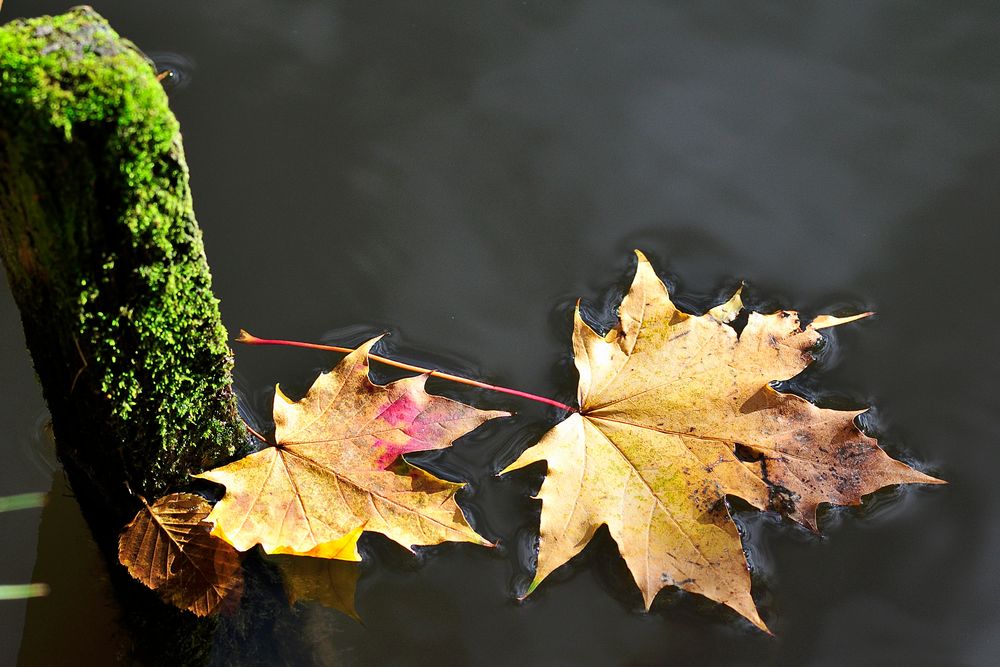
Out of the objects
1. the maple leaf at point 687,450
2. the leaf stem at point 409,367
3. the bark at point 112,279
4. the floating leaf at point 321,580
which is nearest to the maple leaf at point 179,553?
the bark at point 112,279

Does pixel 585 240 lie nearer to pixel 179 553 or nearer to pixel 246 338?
pixel 246 338

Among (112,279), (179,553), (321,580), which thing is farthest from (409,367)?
(112,279)

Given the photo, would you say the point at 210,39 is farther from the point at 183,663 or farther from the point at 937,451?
the point at 937,451

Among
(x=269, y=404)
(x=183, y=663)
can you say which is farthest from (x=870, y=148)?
(x=183, y=663)

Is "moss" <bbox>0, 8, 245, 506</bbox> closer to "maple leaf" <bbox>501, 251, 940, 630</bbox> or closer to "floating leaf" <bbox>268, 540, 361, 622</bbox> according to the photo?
"floating leaf" <bbox>268, 540, 361, 622</bbox>

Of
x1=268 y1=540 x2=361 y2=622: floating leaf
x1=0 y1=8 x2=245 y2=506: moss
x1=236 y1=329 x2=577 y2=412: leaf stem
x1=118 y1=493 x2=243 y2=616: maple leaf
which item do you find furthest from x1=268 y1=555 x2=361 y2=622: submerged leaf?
x1=236 y1=329 x2=577 y2=412: leaf stem

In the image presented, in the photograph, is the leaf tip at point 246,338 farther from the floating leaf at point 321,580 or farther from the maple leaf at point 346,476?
the floating leaf at point 321,580
